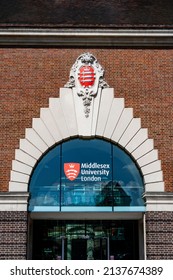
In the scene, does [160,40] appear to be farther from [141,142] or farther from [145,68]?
[141,142]

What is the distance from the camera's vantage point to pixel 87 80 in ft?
48.2

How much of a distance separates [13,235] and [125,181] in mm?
3926

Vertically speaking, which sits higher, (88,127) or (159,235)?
(88,127)

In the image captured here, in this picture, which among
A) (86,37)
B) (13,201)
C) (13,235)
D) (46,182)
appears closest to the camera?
(13,235)

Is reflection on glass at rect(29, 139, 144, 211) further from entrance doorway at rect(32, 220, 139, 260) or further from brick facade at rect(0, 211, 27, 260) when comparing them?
entrance doorway at rect(32, 220, 139, 260)

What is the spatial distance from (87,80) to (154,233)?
5.40m

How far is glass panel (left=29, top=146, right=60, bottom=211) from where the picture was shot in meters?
14.1

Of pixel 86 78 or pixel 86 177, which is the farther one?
pixel 86 78

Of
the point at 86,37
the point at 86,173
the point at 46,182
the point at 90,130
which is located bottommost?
the point at 46,182

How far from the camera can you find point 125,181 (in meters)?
14.3

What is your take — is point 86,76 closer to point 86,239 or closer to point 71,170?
point 71,170

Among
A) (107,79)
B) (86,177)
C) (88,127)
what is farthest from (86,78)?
(86,177)
